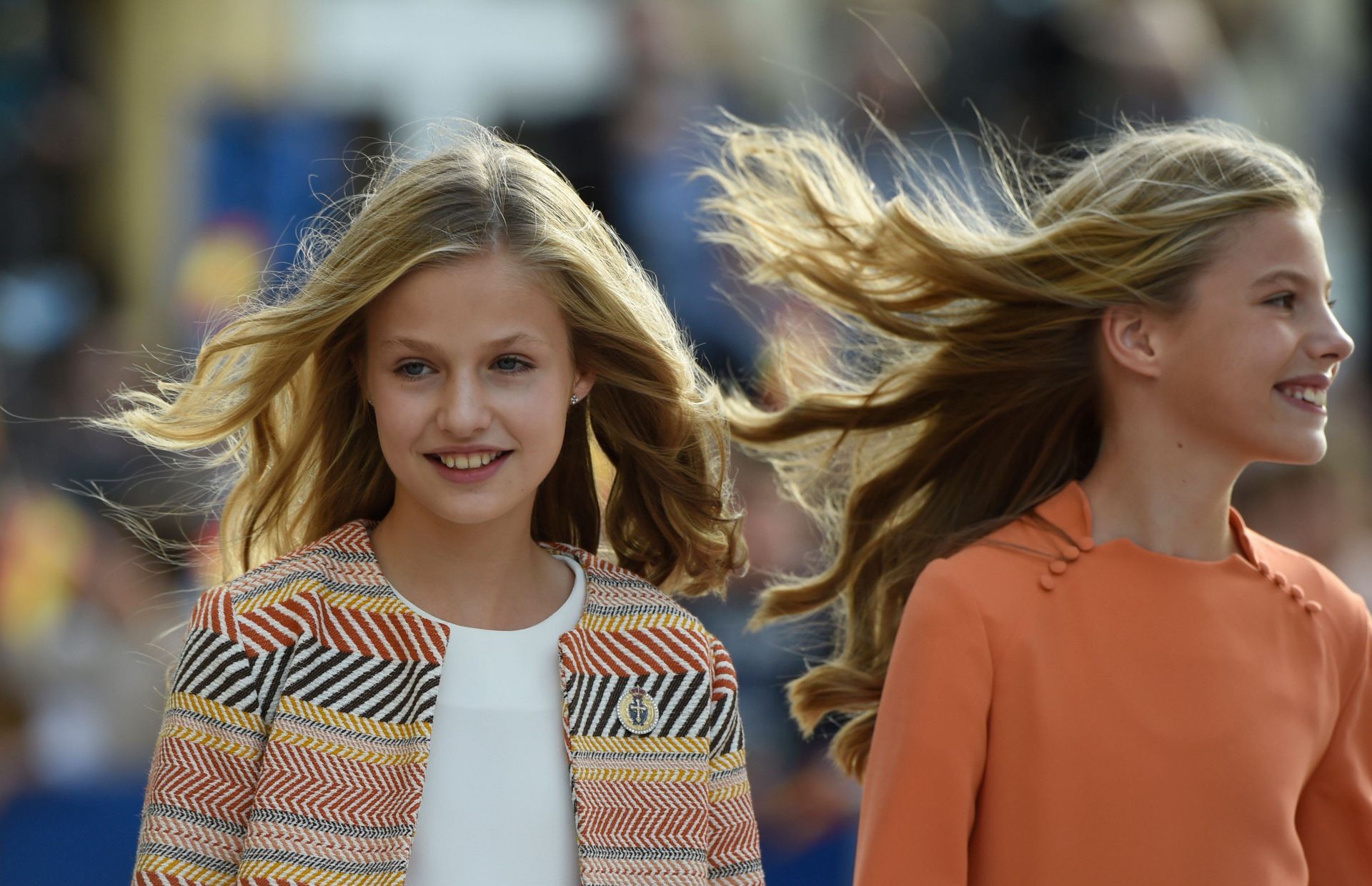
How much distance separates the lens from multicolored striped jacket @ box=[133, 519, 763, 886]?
2.52 meters

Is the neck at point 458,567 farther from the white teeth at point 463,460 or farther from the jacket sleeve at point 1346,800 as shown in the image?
the jacket sleeve at point 1346,800

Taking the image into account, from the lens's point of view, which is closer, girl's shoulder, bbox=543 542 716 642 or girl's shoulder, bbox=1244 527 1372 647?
girl's shoulder, bbox=543 542 716 642

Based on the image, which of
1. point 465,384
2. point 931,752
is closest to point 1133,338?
point 931,752

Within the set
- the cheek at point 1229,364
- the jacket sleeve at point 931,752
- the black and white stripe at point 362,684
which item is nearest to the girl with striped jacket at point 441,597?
the black and white stripe at point 362,684

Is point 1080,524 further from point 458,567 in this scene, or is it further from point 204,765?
point 204,765

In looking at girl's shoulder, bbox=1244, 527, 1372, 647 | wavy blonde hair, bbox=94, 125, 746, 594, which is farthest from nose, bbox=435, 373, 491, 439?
girl's shoulder, bbox=1244, 527, 1372, 647

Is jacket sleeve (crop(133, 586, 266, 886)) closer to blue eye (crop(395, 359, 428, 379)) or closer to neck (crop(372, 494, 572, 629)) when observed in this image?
neck (crop(372, 494, 572, 629))

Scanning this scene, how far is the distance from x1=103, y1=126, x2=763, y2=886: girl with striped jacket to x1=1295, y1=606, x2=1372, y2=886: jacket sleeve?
3.16 ft

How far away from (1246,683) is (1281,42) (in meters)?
6.28

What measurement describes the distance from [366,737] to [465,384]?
1.75 ft

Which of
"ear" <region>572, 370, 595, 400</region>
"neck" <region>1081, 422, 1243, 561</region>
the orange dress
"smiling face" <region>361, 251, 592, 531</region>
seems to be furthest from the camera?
"neck" <region>1081, 422, 1243, 561</region>

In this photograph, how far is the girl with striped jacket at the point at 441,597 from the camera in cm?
256

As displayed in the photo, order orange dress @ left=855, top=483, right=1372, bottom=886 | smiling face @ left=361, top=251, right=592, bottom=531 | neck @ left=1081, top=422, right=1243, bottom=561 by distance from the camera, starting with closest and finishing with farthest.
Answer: smiling face @ left=361, top=251, right=592, bottom=531
orange dress @ left=855, top=483, right=1372, bottom=886
neck @ left=1081, top=422, right=1243, bottom=561

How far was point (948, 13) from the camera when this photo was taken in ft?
24.6
